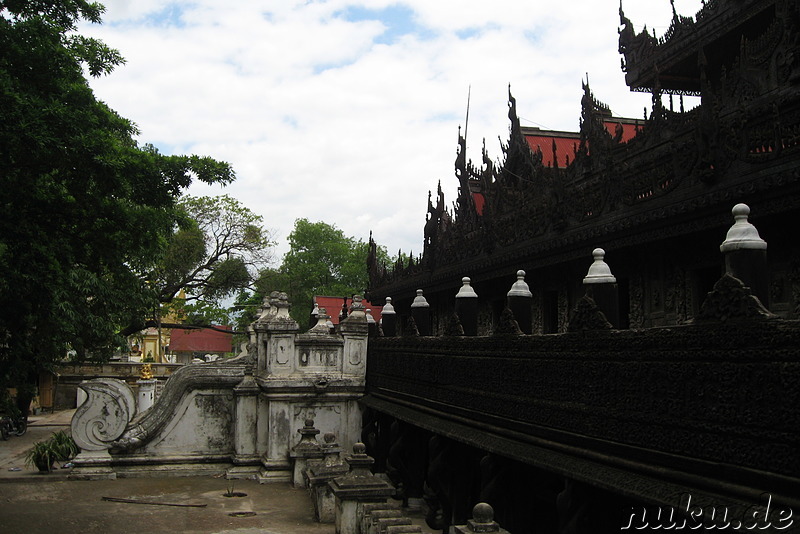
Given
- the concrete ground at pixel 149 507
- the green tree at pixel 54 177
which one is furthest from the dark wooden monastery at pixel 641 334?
the green tree at pixel 54 177

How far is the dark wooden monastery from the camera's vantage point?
4594 millimetres

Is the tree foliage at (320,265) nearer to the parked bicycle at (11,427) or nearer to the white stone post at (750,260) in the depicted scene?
the parked bicycle at (11,427)

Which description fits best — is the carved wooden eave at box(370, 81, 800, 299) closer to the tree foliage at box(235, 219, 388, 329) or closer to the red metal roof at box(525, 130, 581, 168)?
the red metal roof at box(525, 130, 581, 168)

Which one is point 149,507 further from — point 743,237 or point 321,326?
point 743,237

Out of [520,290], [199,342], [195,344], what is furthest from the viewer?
[199,342]

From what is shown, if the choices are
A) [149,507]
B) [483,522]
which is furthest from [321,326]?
[483,522]

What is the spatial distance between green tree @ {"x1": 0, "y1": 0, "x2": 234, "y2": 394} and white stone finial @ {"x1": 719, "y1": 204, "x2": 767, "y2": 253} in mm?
7166

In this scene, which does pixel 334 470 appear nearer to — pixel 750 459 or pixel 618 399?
pixel 618 399

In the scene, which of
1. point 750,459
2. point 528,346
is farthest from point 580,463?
point 750,459

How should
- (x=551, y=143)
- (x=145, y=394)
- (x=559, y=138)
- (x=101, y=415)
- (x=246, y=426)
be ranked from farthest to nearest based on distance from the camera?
(x=145, y=394), (x=559, y=138), (x=551, y=143), (x=246, y=426), (x=101, y=415)

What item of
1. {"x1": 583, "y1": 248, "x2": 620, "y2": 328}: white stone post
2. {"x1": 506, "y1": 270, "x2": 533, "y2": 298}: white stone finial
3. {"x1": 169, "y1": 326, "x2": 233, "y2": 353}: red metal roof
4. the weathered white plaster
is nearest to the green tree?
the weathered white plaster

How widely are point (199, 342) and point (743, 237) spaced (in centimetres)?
7208

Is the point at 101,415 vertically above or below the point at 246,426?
above

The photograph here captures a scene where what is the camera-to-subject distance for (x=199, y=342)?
73.1 m
